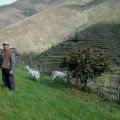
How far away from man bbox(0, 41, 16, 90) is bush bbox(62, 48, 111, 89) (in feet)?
26.0

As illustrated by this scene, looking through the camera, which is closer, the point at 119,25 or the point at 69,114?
the point at 69,114

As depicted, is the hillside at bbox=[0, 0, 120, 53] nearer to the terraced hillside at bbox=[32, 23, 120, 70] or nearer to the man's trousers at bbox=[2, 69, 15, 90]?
the terraced hillside at bbox=[32, 23, 120, 70]

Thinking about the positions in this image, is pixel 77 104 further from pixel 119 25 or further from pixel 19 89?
pixel 119 25

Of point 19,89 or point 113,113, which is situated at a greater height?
point 19,89

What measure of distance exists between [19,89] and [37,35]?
76843mm

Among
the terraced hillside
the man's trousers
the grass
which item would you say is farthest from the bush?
the terraced hillside

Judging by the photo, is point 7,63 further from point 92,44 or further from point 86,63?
point 92,44

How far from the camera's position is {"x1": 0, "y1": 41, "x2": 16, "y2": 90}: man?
1658 centimetres

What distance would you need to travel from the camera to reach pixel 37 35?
94.5m

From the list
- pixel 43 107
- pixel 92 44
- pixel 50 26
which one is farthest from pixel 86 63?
pixel 50 26

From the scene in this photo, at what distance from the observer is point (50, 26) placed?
97.2 metres

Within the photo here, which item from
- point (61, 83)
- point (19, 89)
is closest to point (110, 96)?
point (61, 83)

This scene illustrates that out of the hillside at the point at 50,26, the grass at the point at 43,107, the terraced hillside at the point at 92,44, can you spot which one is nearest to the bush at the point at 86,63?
the grass at the point at 43,107

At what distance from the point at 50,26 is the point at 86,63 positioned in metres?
73.2
